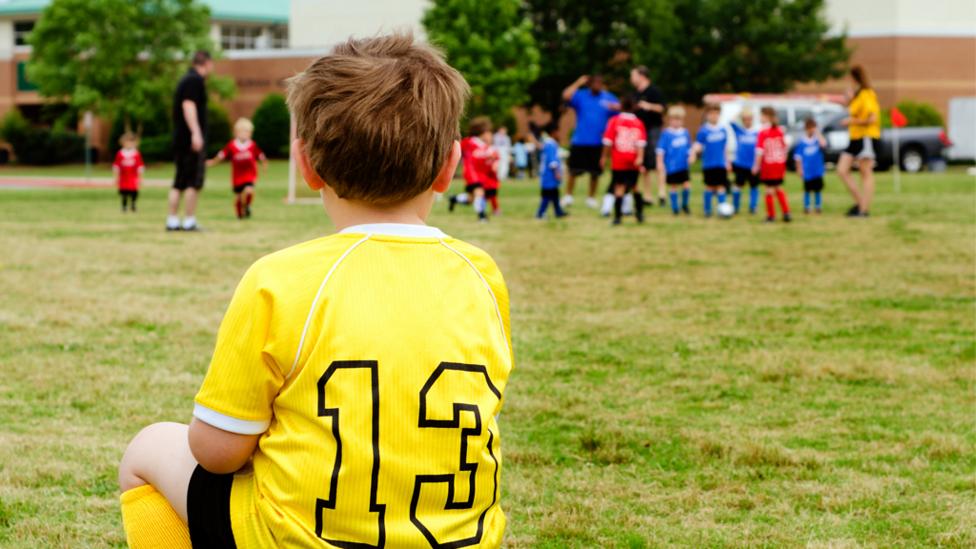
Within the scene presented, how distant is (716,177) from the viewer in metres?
16.7

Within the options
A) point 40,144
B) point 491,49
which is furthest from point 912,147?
point 40,144

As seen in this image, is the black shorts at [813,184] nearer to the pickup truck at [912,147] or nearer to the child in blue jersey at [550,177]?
the child in blue jersey at [550,177]

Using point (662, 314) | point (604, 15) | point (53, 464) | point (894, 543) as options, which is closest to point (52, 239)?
point (662, 314)

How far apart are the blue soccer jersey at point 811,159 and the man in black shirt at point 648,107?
2.08 meters

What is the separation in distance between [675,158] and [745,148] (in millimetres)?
1249

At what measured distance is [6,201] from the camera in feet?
68.9

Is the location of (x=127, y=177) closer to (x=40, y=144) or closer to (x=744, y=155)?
(x=744, y=155)

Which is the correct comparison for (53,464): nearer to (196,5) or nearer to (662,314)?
(662,314)

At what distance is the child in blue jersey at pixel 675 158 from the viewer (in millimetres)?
17047

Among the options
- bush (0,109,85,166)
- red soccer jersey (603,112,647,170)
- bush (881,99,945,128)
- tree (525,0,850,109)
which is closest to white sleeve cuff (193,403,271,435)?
red soccer jersey (603,112,647,170)

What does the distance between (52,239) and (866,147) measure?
974cm

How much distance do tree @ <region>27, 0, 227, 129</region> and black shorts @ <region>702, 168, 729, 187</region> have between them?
4032 cm

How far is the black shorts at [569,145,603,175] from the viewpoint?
56.2 ft

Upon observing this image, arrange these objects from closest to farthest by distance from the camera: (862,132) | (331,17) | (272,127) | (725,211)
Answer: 1. (862,132)
2. (725,211)
3. (272,127)
4. (331,17)
